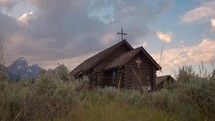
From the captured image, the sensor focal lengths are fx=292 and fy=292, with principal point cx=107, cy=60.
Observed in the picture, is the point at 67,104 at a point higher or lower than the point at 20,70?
lower

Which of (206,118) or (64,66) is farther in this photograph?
(64,66)

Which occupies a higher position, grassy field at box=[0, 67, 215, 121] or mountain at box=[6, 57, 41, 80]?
mountain at box=[6, 57, 41, 80]

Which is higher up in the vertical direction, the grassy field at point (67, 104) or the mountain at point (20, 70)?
the mountain at point (20, 70)

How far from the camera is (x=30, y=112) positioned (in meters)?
5.03

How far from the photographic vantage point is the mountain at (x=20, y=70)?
228 inches

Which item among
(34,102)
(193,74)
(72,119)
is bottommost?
(72,119)

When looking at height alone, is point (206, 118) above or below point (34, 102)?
below

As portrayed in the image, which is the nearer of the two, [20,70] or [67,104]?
[67,104]

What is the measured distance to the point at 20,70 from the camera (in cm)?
651

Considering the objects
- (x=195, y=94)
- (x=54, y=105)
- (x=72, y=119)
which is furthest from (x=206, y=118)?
(x=54, y=105)

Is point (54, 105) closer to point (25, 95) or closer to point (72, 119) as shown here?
point (72, 119)

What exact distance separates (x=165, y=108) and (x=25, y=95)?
388 centimetres

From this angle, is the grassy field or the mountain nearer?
the grassy field

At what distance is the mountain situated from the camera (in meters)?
5.80
